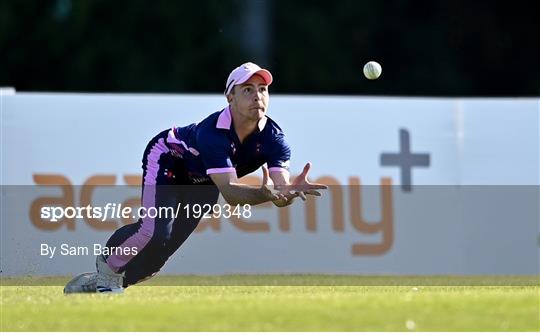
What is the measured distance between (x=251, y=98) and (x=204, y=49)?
1762 cm

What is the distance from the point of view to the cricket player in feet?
31.8

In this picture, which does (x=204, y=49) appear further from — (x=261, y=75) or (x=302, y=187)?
(x=302, y=187)

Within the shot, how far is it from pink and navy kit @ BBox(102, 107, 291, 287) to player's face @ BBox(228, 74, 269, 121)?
0.13m

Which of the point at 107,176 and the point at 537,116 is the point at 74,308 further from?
the point at 537,116

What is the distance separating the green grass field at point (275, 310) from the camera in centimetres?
788

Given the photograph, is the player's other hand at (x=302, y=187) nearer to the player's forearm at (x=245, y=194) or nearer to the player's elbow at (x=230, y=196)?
the player's forearm at (x=245, y=194)

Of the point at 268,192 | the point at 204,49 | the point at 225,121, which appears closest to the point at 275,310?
the point at 268,192

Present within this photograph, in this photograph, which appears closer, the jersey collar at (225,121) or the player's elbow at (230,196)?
the player's elbow at (230,196)

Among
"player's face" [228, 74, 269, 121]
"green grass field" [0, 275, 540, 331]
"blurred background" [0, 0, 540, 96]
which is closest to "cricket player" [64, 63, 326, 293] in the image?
"player's face" [228, 74, 269, 121]

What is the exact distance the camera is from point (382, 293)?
9.73 metres

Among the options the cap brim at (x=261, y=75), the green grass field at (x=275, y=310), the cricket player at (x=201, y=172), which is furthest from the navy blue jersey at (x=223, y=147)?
the green grass field at (x=275, y=310)

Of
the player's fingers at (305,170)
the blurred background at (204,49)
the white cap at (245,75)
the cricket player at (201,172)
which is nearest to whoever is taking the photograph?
the player's fingers at (305,170)

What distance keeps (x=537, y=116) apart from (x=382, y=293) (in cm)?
436

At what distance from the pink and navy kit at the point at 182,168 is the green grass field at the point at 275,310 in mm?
302
